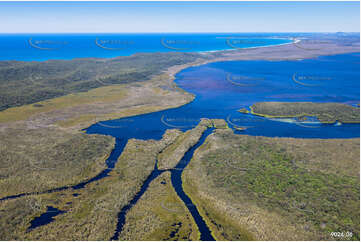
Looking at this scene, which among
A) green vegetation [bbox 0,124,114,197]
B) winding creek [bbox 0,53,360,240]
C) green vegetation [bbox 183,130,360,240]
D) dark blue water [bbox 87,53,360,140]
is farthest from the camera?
dark blue water [bbox 87,53,360,140]

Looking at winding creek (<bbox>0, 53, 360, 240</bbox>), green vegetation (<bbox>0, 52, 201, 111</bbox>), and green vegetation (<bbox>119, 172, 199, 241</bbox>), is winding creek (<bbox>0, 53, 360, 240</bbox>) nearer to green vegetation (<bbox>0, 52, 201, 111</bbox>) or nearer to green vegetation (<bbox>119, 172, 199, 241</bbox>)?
green vegetation (<bbox>119, 172, 199, 241</bbox>)

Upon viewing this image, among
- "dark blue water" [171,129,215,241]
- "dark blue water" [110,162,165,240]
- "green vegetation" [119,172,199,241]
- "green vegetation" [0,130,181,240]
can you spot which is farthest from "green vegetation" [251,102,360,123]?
"green vegetation" [119,172,199,241]

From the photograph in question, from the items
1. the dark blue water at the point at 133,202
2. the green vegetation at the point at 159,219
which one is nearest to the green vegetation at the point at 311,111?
the dark blue water at the point at 133,202

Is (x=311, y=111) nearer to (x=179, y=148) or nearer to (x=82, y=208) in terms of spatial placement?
(x=179, y=148)

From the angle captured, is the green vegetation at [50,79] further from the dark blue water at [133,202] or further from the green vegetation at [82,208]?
the dark blue water at [133,202]

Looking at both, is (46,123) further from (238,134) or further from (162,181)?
(238,134)

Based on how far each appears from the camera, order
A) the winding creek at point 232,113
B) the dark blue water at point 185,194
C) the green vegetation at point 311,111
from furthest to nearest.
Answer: the green vegetation at point 311,111 → the winding creek at point 232,113 → the dark blue water at point 185,194

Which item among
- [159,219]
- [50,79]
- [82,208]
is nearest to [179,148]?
[159,219]
